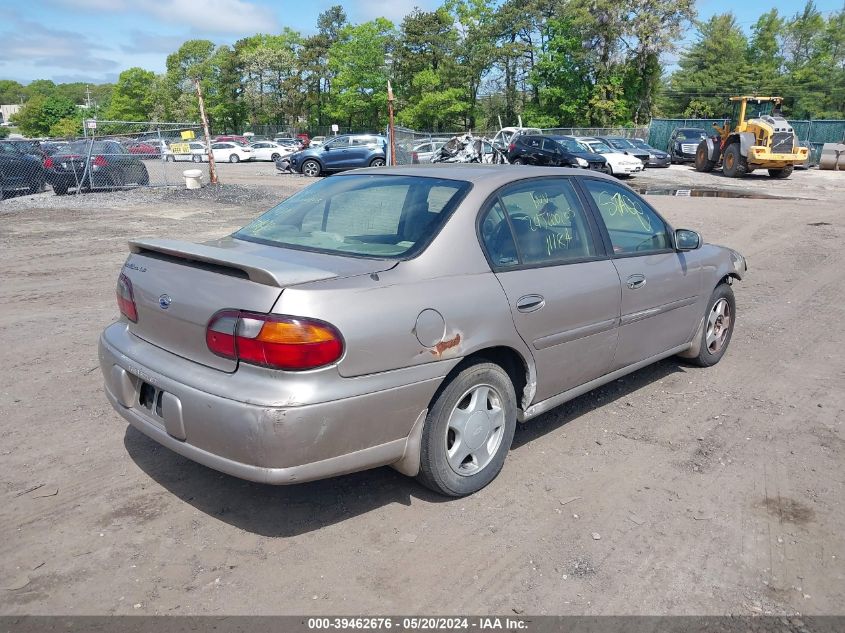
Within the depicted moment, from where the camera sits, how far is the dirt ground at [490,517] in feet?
8.97

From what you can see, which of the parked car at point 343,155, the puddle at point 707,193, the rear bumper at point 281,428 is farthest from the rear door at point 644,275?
the parked car at point 343,155

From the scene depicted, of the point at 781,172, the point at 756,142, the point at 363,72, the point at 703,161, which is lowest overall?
the point at 781,172

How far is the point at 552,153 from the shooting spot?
87.5 ft

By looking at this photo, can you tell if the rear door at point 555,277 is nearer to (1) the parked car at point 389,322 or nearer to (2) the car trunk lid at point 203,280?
(1) the parked car at point 389,322

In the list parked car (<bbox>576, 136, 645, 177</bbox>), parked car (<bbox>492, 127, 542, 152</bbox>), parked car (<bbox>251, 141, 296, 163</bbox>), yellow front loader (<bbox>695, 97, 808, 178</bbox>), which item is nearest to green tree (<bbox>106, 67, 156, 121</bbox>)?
parked car (<bbox>251, 141, 296, 163</bbox>)

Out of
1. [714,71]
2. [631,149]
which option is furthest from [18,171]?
[714,71]

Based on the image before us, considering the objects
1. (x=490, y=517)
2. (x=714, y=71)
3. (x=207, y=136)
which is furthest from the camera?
(x=714, y=71)

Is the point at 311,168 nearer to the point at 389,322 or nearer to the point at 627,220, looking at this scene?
the point at 627,220

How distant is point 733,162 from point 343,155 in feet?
50.9

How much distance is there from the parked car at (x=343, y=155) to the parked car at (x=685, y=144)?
51.6ft

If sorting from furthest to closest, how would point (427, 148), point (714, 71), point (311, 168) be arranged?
point (714, 71) < point (311, 168) < point (427, 148)

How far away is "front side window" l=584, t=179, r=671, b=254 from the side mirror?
0.06 metres

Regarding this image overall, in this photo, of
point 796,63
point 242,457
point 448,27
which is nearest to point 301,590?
point 242,457

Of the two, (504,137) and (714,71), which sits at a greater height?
(714,71)
